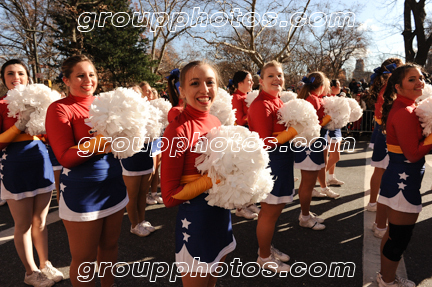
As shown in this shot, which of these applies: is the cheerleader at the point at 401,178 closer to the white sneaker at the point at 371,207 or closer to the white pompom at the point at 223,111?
the white pompom at the point at 223,111

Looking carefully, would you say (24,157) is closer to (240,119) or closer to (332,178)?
(240,119)

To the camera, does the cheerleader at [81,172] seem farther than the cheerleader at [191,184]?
Yes

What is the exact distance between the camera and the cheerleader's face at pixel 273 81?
9.73 feet

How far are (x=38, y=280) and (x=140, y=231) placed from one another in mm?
1279

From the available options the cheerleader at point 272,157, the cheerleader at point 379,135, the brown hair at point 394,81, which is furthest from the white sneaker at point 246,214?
the brown hair at point 394,81

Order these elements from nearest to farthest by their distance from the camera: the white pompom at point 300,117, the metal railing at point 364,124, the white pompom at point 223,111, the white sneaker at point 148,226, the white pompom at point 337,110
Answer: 1. the white pompom at point 300,117
2. the white pompom at point 223,111
3. the white sneaker at point 148,226
4. the white pompom at point 337,110
5. the metal railing at point 364,124

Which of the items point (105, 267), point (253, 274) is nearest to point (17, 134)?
point (105, 267)

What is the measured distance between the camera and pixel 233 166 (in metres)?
1.58

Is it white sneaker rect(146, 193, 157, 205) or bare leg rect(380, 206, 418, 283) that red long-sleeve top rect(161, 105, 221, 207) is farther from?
white sneaker rect(146, 193, 157, 205)

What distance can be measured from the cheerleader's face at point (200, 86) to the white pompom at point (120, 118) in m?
0.53

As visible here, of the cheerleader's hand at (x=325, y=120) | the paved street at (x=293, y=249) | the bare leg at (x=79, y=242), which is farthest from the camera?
the cheerleader's hand at (x=325, y=120)

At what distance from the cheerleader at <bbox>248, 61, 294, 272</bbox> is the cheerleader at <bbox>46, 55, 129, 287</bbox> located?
1.45 metres

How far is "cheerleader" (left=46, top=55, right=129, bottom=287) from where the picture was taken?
2.00 meters

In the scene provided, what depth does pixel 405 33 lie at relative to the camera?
13.4 meters
